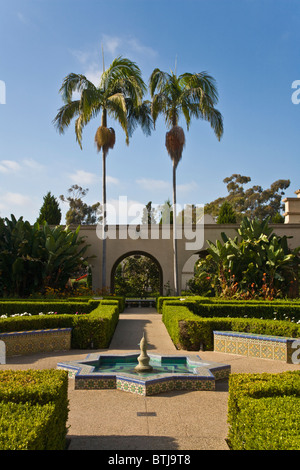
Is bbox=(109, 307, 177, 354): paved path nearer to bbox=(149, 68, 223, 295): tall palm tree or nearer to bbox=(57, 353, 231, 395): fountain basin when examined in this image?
bbox=(57, 353, 231, 395): fountain basin

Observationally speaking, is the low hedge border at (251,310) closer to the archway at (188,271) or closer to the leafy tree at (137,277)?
the archway at (188,271)

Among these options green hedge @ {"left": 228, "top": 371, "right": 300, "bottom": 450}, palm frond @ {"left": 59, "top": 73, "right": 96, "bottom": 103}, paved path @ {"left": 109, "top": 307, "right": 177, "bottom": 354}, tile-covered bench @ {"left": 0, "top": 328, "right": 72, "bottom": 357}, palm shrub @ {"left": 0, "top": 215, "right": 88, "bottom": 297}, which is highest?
palm frond @ {"left": 59, "top": 73, "right": 96, "bottom": 103}

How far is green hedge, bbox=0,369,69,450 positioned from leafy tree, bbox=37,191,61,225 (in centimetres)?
1903

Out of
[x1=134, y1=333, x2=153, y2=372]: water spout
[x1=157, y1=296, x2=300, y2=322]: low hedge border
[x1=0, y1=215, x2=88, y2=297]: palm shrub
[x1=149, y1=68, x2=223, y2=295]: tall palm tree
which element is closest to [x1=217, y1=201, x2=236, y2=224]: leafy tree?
[x1=149, y1=68, x2=223, y2=295]: tall palm tree

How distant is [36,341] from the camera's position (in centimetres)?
869

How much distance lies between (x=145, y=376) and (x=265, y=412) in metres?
3.25

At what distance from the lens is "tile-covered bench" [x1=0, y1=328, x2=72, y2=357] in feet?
27.4

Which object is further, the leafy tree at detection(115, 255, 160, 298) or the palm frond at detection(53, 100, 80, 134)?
the leafy tree at detection(115, 255, 160, 298)

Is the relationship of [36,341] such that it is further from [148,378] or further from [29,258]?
[29,258]

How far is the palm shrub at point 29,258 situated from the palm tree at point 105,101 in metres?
2.93

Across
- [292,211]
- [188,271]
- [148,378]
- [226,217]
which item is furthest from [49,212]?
[148,378]

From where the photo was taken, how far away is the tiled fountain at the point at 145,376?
5703 millimetres

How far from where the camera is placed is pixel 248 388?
13.1 feet
